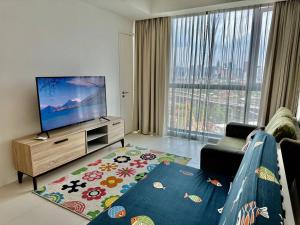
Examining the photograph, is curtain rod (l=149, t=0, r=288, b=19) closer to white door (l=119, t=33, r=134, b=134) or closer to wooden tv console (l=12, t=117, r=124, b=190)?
white door (l=119, t=33, r=134, b=134)

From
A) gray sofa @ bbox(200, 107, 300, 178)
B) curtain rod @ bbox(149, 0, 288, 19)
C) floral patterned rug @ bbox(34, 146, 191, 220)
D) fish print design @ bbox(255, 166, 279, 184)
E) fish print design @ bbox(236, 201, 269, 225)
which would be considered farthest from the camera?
curtain rod @ bbox(149, 0, 288, 19)

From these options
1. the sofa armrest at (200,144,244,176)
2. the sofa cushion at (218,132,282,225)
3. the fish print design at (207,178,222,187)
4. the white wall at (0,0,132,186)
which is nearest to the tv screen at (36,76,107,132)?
the white wall at (0,0,132,186)

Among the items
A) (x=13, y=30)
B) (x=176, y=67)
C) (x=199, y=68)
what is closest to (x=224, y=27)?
(x=199, y=68)

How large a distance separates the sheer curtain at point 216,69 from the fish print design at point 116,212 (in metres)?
2.96

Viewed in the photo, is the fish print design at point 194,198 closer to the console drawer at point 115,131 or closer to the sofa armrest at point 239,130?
the sofa armrest at point 239,130

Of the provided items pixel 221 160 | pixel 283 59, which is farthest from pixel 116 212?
pixel 283 59

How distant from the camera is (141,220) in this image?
1366 mm

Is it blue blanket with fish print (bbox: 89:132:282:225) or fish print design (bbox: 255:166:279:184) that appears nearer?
blue blanket with fish print (bbox: 89:132:282:225)

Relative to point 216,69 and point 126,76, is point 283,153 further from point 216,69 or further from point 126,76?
point 126,76

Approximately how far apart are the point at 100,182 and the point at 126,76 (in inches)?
99.0

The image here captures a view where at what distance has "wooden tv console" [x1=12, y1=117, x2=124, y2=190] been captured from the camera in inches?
93.3

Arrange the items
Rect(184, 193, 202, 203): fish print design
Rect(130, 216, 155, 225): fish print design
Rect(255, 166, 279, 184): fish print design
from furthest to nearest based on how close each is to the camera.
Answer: Rect(184, 193, 202, 203): fish print design < Rect(130, 216, 155, 225): fish print design < Rect(255, 166, 279, 184): fish print design

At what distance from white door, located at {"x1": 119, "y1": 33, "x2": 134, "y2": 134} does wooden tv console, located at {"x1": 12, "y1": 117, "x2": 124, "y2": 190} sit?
1211mm

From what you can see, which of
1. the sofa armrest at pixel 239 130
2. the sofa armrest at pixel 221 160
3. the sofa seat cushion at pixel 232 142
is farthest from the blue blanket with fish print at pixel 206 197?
the sofa armrest at pixel 239 130
